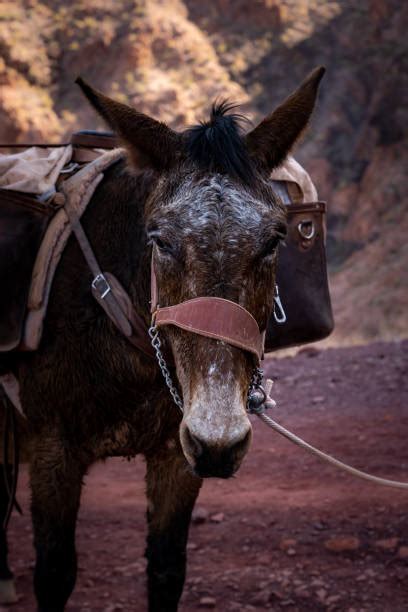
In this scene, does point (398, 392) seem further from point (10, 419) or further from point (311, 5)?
point (311, 5)

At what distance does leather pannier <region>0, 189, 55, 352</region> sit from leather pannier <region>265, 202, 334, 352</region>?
1107 millimetres

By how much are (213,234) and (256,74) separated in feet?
61.9

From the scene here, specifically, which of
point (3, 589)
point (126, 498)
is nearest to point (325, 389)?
point (126, 498)

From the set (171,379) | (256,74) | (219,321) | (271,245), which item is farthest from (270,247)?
(256,74)

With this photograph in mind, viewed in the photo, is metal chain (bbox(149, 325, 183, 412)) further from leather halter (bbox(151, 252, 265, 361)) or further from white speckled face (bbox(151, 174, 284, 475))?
leather halter (bbox(151, 252, 265, 361))

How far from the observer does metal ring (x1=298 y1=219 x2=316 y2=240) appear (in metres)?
3.26

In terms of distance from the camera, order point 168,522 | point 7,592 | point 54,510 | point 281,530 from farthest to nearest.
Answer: point 281,530
point 7,592
point 168,522
point 54,510

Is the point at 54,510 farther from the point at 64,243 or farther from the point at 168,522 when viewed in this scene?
the point at 64,243

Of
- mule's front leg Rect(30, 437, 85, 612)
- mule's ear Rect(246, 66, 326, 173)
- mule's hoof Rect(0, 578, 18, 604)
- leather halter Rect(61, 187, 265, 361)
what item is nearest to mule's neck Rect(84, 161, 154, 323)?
leather halter Rect(61, 187, 265, 361)

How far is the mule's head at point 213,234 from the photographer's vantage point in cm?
205

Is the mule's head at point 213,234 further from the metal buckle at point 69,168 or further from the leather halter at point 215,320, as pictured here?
the metal buckle at point 69,168

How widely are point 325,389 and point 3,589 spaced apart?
443cm

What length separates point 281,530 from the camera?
4.60m

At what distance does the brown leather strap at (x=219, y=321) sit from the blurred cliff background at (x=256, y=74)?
13.5 m
